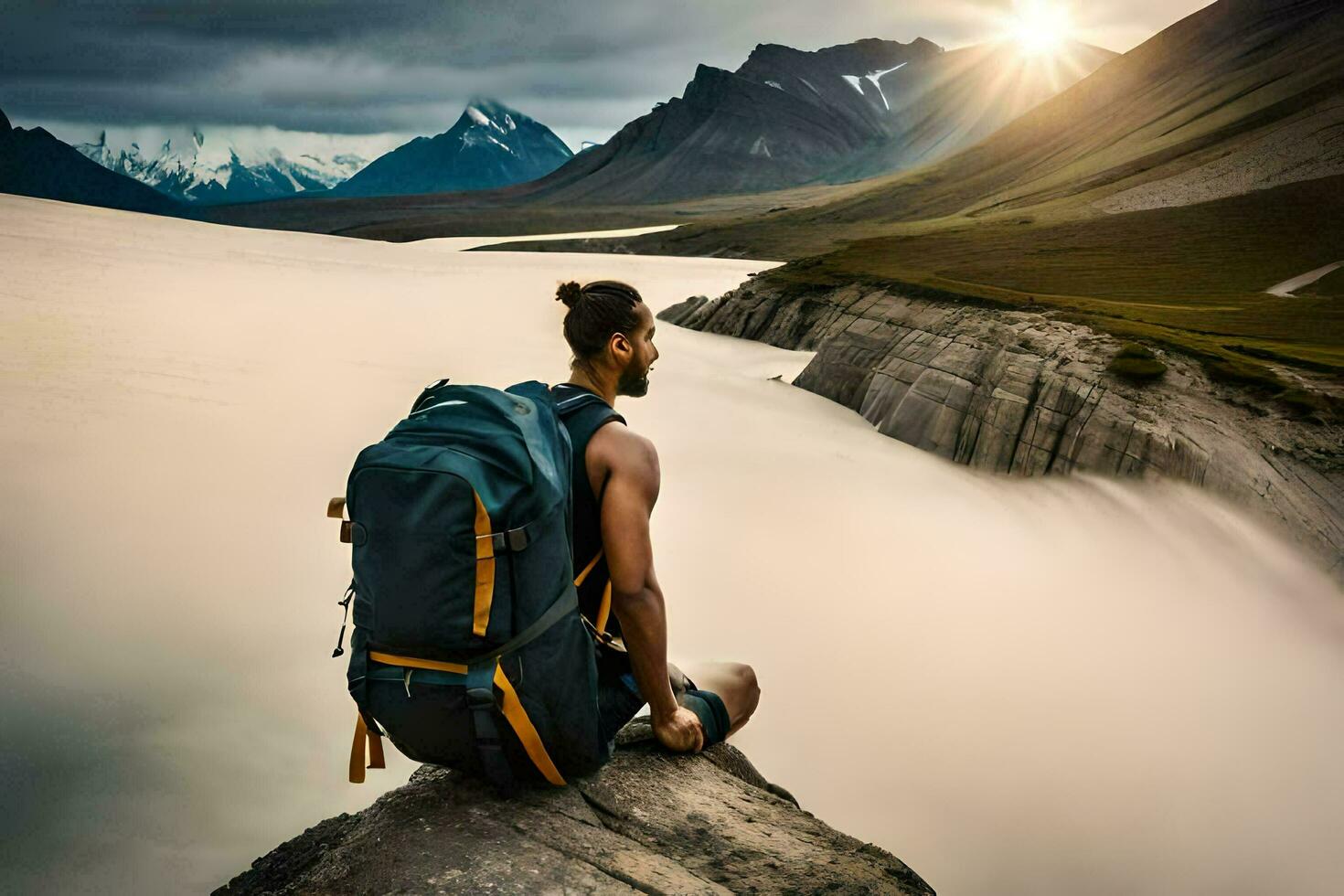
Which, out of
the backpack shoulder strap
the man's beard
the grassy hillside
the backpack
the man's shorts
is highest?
the grassy hillside

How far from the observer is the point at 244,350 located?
15.1 metres

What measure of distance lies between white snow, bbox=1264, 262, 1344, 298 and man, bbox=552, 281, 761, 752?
53.7 ft

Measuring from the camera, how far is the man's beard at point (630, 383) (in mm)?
3590

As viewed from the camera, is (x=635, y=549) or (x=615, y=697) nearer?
(x=635, y=549)

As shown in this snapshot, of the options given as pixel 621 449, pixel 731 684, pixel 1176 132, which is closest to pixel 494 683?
pixel 621 449

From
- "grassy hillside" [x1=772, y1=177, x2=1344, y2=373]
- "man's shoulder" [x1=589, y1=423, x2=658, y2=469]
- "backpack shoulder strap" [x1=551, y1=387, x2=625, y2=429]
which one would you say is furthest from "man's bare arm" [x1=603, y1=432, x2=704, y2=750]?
"grassy hillside" [x1=772, y1=177, x2=1344, y2=373]

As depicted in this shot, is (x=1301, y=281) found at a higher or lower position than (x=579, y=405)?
higher

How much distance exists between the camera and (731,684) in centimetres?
427

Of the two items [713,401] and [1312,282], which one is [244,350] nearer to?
[713,401]

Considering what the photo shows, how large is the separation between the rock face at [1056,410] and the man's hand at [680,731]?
290 inches

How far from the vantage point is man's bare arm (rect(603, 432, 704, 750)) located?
10.3 ft

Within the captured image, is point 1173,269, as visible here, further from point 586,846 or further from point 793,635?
point 586,846

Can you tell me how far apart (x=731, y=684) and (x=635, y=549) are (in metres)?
1.42

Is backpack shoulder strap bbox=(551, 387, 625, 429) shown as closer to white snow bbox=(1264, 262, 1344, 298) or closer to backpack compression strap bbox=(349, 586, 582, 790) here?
backpack compression strap bbox=(349, 586, 582, 790)
